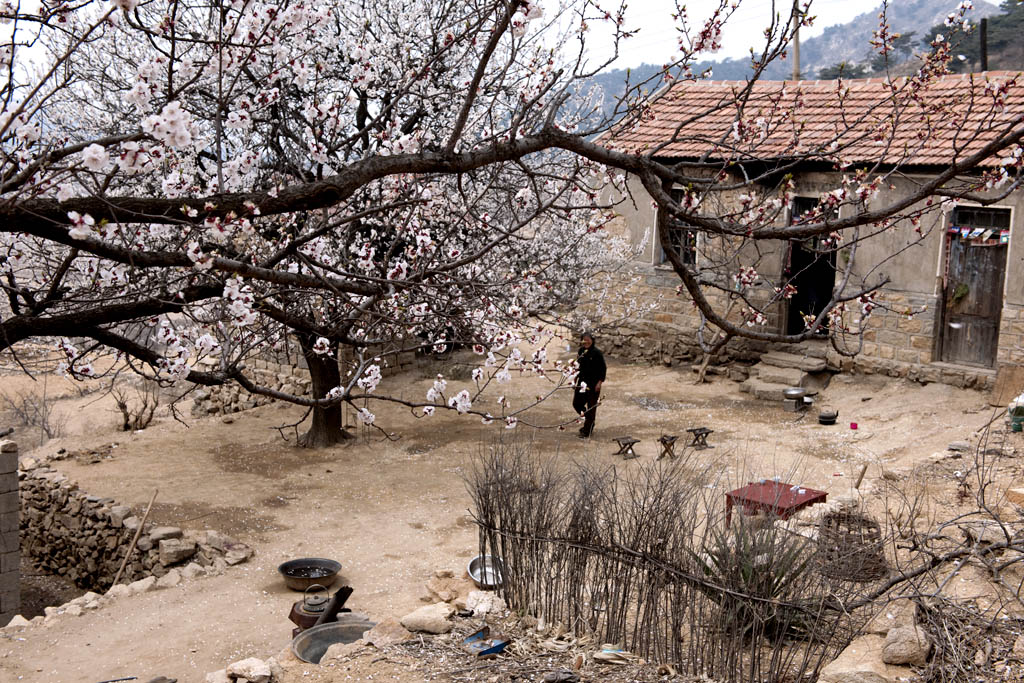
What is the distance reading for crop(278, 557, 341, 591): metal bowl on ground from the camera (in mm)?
8000

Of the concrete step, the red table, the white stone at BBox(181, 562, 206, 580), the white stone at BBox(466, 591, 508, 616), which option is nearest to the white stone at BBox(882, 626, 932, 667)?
the red table

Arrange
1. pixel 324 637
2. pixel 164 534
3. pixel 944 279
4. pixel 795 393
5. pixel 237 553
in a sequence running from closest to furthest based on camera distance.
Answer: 1. pixel 324 637
2. pixel 237 553
3. pixel 164 534
4. pixel 944 279
5. pixel 795 393

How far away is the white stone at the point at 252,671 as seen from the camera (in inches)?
212

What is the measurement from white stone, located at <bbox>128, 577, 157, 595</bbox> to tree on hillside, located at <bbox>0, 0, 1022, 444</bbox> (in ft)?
6.84

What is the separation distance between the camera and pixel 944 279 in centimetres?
1267

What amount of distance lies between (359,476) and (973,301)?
28.4ft

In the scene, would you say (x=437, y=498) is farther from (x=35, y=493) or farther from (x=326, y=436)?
(x=35, y=493)

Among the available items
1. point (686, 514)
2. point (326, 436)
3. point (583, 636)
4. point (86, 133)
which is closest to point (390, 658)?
point (583, 636)

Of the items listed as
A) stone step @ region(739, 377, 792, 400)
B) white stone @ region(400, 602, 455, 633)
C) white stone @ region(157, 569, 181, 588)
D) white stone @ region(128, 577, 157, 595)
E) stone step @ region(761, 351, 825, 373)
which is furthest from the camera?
stone step @ region(761, 351, 825, 373)

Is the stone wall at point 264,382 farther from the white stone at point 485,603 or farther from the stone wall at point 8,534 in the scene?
the white stone at point 485,603

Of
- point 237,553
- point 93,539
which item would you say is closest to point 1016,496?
point 237,553

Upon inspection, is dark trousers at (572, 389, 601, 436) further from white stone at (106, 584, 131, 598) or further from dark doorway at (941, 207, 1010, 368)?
white stone at (106, 584, 131, 598)

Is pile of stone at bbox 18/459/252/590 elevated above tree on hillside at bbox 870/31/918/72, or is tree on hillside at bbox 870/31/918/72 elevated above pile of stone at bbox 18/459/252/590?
tree on hillside at bbox 870/31/918/72

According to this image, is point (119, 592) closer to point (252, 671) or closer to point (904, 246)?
point (252, 671)
